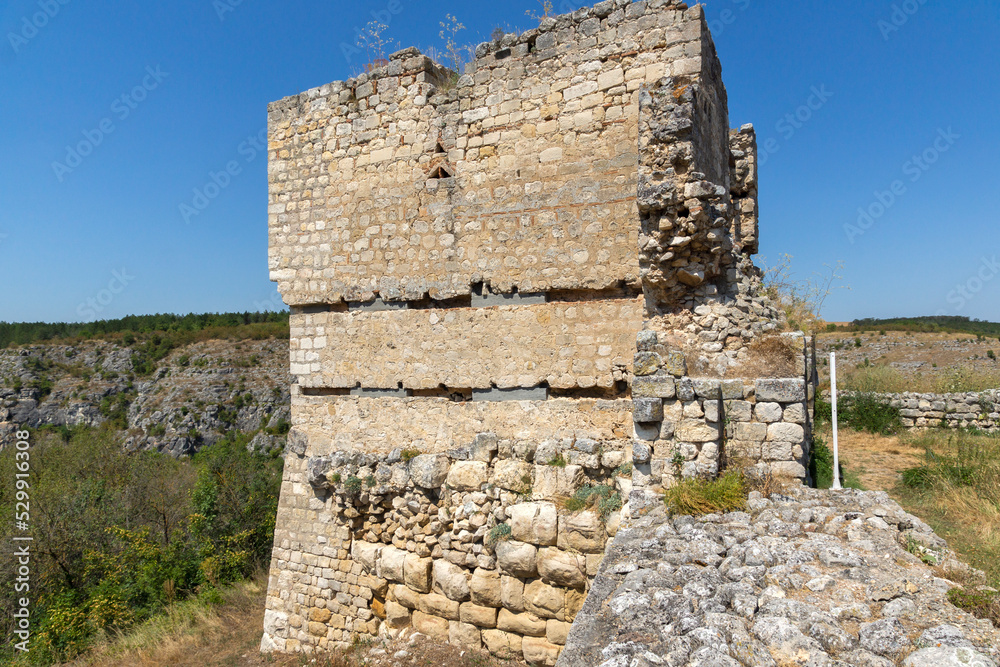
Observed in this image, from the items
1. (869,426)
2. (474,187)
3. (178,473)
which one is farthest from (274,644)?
(178,473)

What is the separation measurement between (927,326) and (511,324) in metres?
40.8

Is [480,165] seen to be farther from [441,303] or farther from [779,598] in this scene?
[779,598]

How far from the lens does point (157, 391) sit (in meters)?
30.5

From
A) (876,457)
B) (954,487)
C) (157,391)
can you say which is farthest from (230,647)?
(157,391)

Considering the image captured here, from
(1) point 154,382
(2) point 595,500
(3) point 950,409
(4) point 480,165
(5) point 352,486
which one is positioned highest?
(4) point 480,165

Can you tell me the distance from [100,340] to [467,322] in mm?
40822

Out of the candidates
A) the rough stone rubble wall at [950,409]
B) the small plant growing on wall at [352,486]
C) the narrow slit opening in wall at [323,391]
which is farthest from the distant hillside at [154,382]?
the rough stone rubble wall at [950,409]

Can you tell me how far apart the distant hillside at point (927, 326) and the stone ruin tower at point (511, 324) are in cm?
3650

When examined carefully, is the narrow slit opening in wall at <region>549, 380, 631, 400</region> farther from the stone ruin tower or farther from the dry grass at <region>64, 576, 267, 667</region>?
the dry grass at <region>64, 576, 267, 667</region>

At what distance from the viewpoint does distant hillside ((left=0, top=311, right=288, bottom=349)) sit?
122 feet

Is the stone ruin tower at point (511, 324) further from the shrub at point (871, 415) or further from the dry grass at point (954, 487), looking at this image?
the shrub at point (871, 415)

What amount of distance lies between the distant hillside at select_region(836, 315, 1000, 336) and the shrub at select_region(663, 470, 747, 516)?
37.1 meters

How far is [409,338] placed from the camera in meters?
6.18

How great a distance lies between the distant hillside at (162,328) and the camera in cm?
3709
